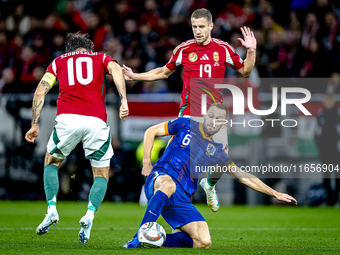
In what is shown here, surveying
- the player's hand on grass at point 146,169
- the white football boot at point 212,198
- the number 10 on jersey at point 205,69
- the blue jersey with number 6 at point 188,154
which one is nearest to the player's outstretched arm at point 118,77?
the blue jersey with number 6 at point 188,154

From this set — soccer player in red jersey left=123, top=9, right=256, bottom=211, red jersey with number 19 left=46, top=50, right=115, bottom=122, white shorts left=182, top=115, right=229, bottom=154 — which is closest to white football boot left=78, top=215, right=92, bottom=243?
red jersey with number 19 left=46, top=50, right=115, bottom=122

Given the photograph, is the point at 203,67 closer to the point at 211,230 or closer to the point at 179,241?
the point at 179,241

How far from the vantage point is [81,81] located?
6.59 metres

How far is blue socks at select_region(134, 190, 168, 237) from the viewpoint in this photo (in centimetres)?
557

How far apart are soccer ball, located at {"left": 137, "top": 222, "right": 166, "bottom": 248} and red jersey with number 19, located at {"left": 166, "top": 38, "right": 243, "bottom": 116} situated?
2.22 meters

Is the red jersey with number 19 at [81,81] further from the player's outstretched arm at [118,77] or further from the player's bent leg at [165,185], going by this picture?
the player's bent leg at [165,185]

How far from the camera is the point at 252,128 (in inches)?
501

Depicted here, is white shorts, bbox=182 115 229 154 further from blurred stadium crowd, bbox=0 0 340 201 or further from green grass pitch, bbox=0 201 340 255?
blurred stadium crowd, bbox=0 0 340 201

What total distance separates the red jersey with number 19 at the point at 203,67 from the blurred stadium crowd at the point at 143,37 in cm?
537

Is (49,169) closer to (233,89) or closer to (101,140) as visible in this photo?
(101,140)

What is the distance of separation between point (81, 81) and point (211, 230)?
3.35m

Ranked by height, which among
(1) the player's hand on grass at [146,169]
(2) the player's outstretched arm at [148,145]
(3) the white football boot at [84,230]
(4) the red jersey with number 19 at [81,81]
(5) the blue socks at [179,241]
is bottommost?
(5) the blue socks at [179,241]

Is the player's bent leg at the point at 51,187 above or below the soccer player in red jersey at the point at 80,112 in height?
below

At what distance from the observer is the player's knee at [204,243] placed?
601cm
